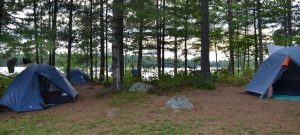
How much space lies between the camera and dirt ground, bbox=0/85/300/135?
694 centimetres

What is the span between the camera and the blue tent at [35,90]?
1077 centimetres

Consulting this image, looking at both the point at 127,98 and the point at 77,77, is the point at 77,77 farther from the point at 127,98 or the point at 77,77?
the point at 127,98

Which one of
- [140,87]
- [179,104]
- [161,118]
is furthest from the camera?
[140,87]

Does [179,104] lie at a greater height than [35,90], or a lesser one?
lesser

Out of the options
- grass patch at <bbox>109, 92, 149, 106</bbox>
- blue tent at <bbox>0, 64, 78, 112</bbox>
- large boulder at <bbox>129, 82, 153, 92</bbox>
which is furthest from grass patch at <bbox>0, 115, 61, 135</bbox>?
large boulder at <bbox>129, 82, 153, 92</bbox>

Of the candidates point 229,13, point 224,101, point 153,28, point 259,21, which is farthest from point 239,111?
point 229,13

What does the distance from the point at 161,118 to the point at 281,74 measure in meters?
5.82

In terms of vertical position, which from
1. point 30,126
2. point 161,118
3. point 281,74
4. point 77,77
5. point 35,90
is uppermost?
point 281,74

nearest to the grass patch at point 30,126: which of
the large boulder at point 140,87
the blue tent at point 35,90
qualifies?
the blue tent at point 35,90

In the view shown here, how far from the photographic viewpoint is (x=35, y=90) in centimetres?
1102

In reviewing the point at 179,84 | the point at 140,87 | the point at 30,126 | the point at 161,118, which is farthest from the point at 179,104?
the point at 30,126

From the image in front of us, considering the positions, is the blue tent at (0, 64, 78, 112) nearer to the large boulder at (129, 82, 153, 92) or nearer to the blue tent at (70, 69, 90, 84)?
the large boulder at (129, 82, 153, 92)

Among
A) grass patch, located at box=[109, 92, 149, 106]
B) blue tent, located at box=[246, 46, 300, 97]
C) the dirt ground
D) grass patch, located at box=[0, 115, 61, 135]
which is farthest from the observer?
blue tent, located at box=[246, 46, 300, 97]

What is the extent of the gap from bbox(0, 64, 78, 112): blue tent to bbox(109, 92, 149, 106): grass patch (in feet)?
6.64
